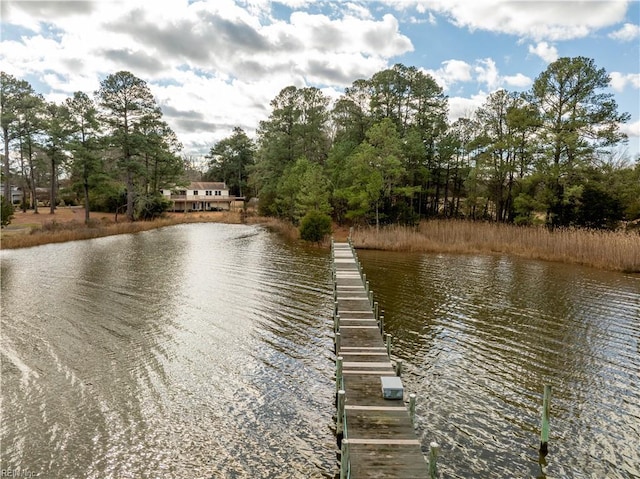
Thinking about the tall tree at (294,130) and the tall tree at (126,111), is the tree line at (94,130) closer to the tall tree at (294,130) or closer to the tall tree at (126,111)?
the tall tree at (126,111)

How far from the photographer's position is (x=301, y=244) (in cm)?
3741

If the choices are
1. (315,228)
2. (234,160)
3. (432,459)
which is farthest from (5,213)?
(234,160)

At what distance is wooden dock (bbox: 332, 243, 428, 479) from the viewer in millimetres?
6949

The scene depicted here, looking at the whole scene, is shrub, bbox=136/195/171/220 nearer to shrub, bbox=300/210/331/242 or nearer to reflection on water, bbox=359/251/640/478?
shrub, bbox=300/210/331/242

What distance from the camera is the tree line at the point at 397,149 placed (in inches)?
1316

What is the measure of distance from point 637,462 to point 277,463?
7.19 m

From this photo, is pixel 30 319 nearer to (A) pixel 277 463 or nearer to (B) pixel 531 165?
(A) pixel 277 463

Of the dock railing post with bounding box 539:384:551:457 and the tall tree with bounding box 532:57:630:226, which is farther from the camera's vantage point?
the tall tree with bounding box 532:57:630:226

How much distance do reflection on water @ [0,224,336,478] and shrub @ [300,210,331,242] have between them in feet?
43.3

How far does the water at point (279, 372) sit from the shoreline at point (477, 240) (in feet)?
12.0

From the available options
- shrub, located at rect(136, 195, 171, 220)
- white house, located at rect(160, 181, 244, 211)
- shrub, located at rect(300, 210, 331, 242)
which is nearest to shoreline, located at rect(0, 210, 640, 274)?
shrub, located at rect(300, 210, 331, 242)

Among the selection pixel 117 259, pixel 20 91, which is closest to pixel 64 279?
pixel 117 259

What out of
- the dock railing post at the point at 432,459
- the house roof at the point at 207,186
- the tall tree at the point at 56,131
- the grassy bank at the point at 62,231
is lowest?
the dock railing post at the point at 432,459

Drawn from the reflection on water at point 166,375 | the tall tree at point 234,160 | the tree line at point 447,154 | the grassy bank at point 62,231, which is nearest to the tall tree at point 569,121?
the tree line at point 447,154
